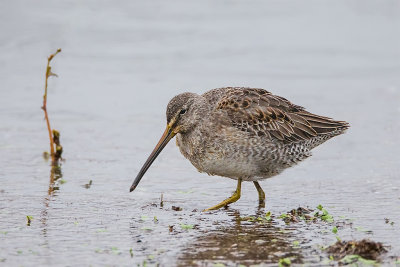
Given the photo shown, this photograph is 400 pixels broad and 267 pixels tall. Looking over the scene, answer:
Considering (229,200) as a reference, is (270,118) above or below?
above

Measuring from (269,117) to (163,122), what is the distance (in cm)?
311

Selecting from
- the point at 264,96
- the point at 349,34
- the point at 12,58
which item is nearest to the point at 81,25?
the point at 12,58

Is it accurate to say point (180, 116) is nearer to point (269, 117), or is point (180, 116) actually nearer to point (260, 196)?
point (269, 117)

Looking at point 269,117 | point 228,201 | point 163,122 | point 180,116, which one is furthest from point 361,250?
point 163,122

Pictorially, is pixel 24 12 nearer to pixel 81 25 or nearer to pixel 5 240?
pixel 81 25

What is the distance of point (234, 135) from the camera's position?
21.6 ft

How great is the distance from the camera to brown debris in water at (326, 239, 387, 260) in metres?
4.89

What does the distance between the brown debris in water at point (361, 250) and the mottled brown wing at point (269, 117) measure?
197cm

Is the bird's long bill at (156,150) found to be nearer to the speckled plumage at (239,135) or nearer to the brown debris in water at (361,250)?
the speckled plumage at (239,135)

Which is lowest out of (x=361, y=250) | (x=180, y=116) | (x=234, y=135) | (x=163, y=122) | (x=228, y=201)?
(x=361, y=250)

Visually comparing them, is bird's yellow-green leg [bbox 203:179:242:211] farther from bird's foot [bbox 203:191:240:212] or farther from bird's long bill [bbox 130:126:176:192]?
bird's long bill [bbox 130:126:176:192]

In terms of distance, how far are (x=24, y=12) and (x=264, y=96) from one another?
865 cm

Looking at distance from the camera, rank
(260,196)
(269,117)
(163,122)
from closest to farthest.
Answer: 1. (260,196)
2. (269,117)
3. (163,122)

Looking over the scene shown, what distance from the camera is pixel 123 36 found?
45.1 ft
